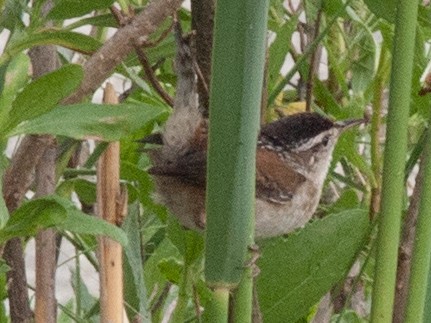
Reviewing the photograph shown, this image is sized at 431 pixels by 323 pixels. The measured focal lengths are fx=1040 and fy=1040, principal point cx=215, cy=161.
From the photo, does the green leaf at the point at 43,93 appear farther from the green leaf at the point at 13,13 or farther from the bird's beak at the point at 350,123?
the bird's beak at the point at 350,123

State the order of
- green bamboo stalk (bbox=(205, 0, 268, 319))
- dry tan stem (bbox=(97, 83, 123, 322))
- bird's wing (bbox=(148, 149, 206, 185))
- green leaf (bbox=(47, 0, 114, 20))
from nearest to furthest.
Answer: green bamboo stalk (bbox=(205, 0, 268, 319)) → dry tan stem (bbox=(97, 83, 123, 322)) → green leaf (bbox=(47, 0, 114, 20)) → bird's wing (bbox=(148, 149, 206, 185))

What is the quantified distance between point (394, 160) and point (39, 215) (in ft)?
0.94

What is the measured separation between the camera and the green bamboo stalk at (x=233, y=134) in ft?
2.28

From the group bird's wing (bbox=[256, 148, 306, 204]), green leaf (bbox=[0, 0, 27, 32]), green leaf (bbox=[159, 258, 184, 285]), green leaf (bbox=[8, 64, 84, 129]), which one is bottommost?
green leaf (bbox=[159, 258, 184, 285])

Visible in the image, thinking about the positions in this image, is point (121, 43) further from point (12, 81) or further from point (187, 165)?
point (187, 165)

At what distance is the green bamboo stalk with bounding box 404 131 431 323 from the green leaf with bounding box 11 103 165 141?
0.28 m

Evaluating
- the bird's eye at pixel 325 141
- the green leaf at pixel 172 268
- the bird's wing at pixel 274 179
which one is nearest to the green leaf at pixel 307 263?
the green leaf at pixel 172 268

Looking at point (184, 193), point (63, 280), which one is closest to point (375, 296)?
point (184, 193)

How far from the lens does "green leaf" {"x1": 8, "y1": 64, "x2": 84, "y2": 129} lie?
0.89m

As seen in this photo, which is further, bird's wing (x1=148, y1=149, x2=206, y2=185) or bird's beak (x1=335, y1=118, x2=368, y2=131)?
bird's wing (x1=148, y1=149, x2=206, y2=185)

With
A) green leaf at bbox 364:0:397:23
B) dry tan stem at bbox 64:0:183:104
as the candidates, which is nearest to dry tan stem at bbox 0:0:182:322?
dry tan stem at bbox 64:0:183:104

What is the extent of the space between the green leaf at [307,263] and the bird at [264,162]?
0.19m

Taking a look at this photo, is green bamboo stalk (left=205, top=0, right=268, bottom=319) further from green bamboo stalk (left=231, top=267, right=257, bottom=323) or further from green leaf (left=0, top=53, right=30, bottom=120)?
green leaf (left=0, top=53, right=30, bottom=120)

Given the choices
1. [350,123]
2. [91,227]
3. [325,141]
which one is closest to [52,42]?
[91,227]
